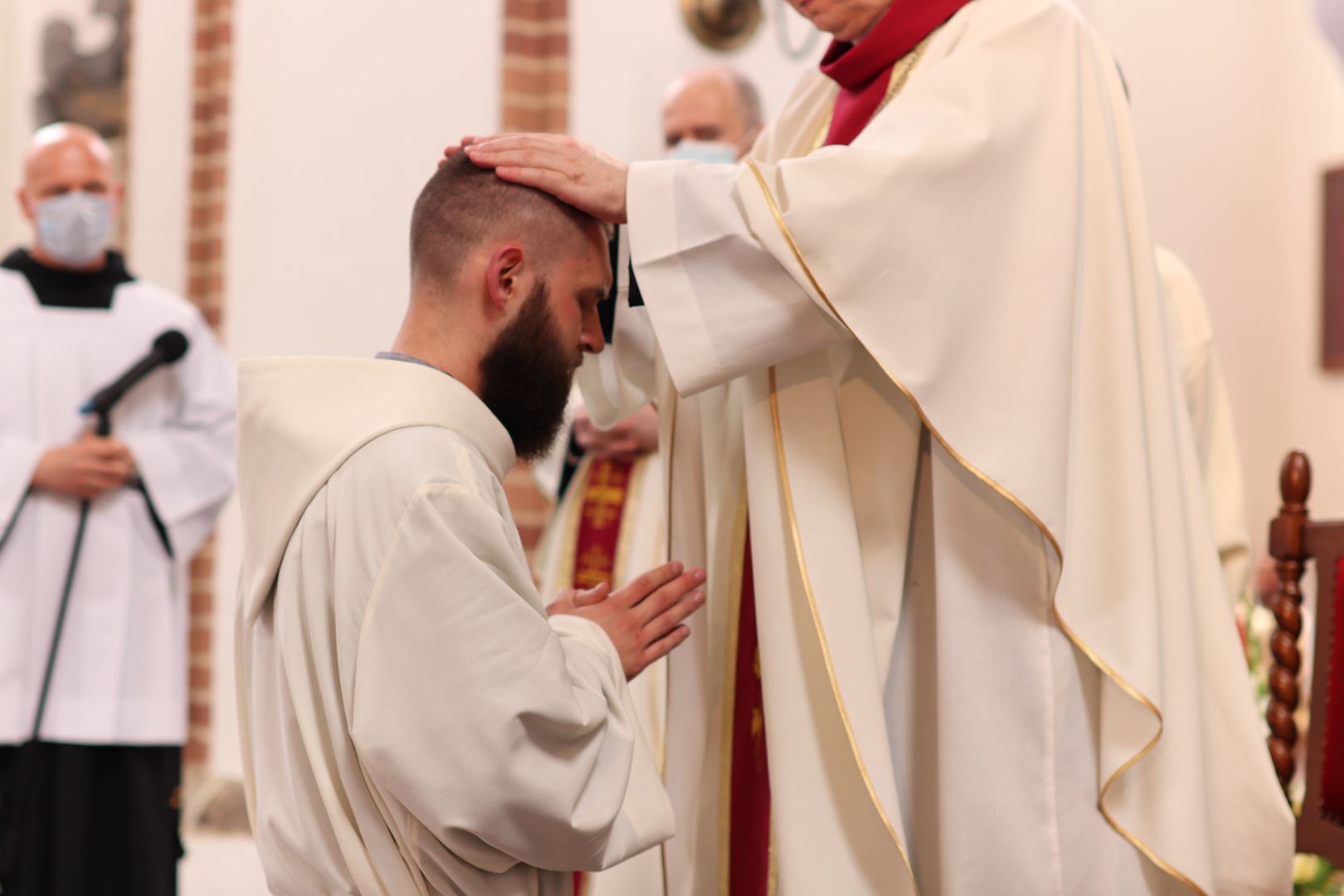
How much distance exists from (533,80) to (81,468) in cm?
298

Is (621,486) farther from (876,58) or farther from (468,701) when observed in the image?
(468,701)

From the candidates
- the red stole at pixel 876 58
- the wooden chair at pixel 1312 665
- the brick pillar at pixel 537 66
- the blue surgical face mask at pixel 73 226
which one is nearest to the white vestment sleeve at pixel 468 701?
the red stole at pixel 876 58

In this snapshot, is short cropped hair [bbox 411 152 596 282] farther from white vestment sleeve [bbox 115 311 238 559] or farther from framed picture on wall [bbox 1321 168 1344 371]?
framed picture on wall [bbox 1321 168 1344 371]

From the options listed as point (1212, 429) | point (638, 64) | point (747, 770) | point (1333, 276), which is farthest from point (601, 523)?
point (1333, 276)

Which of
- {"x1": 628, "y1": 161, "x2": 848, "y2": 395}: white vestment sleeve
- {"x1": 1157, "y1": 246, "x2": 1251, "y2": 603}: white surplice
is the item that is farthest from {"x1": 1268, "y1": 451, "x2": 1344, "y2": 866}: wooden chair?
{"x1": 628, "y1": 161, "x2": 848, "y2": 395}: white vestment sleeve

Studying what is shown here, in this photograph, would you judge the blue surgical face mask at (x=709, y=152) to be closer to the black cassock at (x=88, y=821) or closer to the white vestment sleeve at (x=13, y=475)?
the white vestment sleeve at (x=13, y=475)

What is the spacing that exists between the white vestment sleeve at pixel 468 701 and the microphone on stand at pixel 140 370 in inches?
140

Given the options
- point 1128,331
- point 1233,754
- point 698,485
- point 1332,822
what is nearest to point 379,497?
point 698,485

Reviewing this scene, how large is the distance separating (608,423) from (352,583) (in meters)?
1.20

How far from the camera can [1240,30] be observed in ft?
23.3

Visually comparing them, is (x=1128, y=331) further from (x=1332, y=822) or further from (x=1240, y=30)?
(x=1240, y=30)

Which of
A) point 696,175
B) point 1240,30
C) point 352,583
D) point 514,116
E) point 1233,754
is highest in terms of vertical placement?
point 1240,30

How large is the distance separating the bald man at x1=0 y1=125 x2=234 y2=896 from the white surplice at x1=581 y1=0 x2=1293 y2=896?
129 inches

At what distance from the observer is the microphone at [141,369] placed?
5145 millimetres
